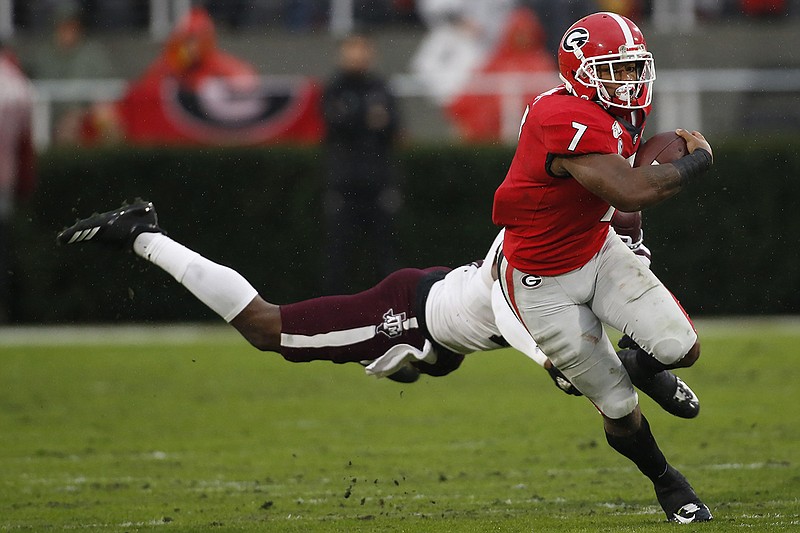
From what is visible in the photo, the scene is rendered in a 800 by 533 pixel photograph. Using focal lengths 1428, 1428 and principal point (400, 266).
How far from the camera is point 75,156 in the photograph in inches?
482

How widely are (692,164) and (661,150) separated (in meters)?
0.21

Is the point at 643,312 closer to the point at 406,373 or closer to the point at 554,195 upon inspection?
the point at 554,195

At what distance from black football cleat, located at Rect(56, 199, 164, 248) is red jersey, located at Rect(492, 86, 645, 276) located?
1585mm

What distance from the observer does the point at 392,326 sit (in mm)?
5840

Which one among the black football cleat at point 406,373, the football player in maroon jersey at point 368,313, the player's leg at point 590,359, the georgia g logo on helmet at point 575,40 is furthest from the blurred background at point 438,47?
the player's leg at point 590,359

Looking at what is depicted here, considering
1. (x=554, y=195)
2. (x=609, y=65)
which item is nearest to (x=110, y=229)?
(x=554, y=195)

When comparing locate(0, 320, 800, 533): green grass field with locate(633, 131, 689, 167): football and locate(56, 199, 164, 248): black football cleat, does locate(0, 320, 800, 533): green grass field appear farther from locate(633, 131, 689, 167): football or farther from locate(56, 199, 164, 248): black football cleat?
locate(633, 131, 689, 167): football

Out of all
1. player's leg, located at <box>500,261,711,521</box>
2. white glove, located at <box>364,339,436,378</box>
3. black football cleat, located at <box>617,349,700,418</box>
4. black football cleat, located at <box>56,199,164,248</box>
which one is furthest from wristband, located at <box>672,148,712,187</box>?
black football cleat, located at <box>56,199,164,248</box>

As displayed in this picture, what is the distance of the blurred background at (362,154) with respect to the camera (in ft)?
39.0

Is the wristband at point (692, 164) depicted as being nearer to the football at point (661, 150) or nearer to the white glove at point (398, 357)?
the football at point (661, 150)

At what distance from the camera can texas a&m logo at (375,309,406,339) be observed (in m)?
5.83

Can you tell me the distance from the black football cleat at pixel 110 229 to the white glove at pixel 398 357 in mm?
1111

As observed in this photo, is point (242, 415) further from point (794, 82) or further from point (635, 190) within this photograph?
point (794, 82)

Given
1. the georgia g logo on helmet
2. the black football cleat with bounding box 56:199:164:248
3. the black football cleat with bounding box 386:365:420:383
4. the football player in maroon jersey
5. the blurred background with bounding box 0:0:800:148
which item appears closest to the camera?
the georgia g logo on helmet
